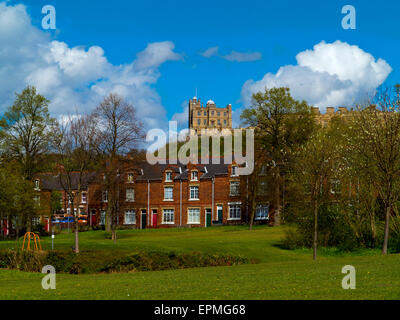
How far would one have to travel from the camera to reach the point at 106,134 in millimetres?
59438

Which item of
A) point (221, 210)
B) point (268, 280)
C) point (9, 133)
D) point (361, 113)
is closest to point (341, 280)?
point (268, 280)

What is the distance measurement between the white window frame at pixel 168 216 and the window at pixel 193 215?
262 cm

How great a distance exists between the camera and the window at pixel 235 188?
235ft

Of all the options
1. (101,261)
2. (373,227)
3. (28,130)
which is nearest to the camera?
(101,261)

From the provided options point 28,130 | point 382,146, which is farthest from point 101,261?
point 28,130

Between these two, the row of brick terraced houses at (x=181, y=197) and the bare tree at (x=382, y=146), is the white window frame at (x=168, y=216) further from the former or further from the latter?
the bare tree at (x=382, y=146)

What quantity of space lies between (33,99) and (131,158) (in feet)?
44.1

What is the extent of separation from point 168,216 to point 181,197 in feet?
11.5

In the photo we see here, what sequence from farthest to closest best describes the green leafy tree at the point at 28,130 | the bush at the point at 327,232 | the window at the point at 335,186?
the green leafy tree at the point at 28,130 → the window at the point at 335,186 → the bush at the point at 327,232

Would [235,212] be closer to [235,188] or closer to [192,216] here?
[235,188]

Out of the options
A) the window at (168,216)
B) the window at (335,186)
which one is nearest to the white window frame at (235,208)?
the window at (168,216)

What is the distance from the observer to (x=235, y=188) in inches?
2842

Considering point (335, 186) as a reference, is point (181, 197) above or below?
below

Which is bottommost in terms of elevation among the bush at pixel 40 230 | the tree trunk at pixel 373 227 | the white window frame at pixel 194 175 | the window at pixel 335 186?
the bush at pixel 40 230
